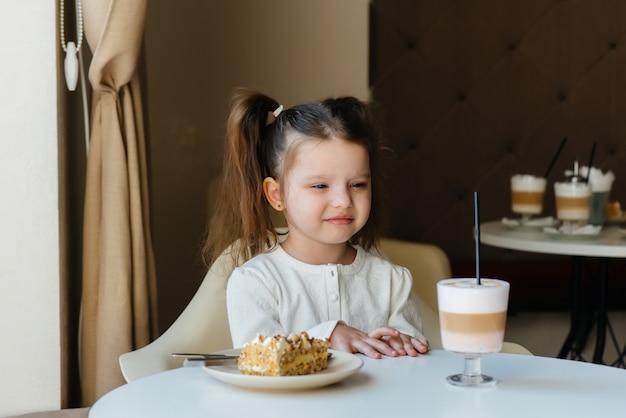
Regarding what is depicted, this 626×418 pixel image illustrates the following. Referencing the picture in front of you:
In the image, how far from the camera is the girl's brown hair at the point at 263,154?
5.59ft

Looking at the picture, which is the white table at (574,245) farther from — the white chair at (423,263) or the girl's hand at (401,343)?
the girl's hand at (401,343)

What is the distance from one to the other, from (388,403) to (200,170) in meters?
2.02

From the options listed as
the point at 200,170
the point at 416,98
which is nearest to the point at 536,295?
the point at 416,98

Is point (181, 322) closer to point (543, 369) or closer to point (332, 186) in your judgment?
point (332, 186)

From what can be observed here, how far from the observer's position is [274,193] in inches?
69.7

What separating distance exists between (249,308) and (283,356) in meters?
0.48

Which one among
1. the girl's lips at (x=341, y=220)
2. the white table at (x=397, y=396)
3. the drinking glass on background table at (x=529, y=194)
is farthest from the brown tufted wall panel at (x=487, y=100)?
the white table at (x=397, y=396)

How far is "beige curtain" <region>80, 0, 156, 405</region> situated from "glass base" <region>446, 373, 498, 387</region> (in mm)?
990

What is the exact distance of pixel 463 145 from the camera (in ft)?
11.9

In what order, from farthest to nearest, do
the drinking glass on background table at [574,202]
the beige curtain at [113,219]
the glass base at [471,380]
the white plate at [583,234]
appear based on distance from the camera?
the drinking glass on background table at [574,202], the white plate at [583,234], the beige curtain at [113,219], the glass base at [471,380]

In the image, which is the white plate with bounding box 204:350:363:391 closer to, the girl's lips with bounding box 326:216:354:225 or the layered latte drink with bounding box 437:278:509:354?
the layered latte drink with bounding box 437:278:509:354

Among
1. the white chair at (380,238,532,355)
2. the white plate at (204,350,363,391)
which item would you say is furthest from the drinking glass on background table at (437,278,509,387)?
the white chair at (380,238,532,355)

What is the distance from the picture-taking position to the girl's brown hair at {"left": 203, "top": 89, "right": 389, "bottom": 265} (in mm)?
1703

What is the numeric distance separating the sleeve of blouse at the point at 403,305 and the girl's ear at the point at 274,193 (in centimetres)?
24
